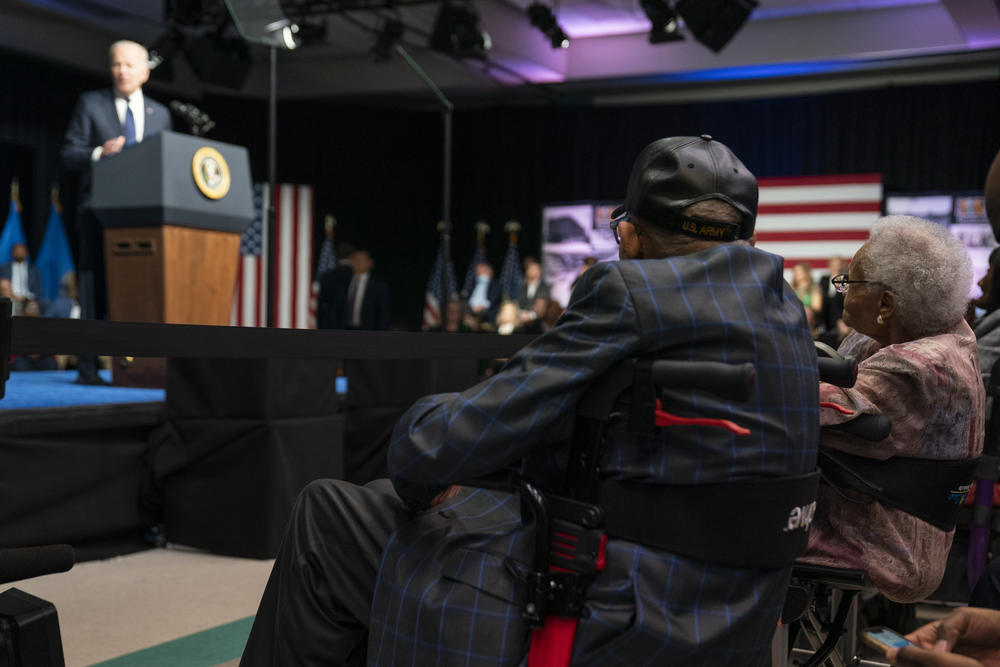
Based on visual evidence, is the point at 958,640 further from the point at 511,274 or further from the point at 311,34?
Answer: the point at 511,274

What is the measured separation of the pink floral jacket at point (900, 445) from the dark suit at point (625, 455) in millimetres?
349

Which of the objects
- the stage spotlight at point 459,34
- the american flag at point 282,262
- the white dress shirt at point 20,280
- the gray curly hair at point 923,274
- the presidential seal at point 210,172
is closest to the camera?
the gray curly hair at point 923,274

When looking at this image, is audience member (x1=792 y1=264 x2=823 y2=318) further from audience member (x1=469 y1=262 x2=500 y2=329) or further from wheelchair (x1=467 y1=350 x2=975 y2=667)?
wheelchair (x1=467 y1=350 x2=975 y2=667)

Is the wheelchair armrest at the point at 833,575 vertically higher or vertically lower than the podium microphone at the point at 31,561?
lower

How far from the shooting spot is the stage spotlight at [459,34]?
7969mm

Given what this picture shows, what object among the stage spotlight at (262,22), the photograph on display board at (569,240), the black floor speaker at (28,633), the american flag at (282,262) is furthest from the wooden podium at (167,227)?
the photograph on display board at (569,240)

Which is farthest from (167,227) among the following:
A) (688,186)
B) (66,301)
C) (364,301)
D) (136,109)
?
(66,301)

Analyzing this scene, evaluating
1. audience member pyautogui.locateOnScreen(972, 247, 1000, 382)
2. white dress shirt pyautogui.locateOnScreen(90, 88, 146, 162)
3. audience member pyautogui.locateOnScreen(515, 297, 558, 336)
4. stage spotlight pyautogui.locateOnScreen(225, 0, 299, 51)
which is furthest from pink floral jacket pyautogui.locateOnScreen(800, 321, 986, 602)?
audience member pyautogui.locateOnScreen(515, 297, 558, 336)

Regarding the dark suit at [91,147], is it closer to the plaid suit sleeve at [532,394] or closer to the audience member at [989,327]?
the audience member at [989,327]

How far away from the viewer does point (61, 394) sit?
348cm

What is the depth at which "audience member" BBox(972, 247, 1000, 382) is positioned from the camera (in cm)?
226

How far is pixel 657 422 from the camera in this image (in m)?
1.05

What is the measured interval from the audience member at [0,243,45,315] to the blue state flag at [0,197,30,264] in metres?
0.11

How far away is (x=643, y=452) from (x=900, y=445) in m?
0.58
